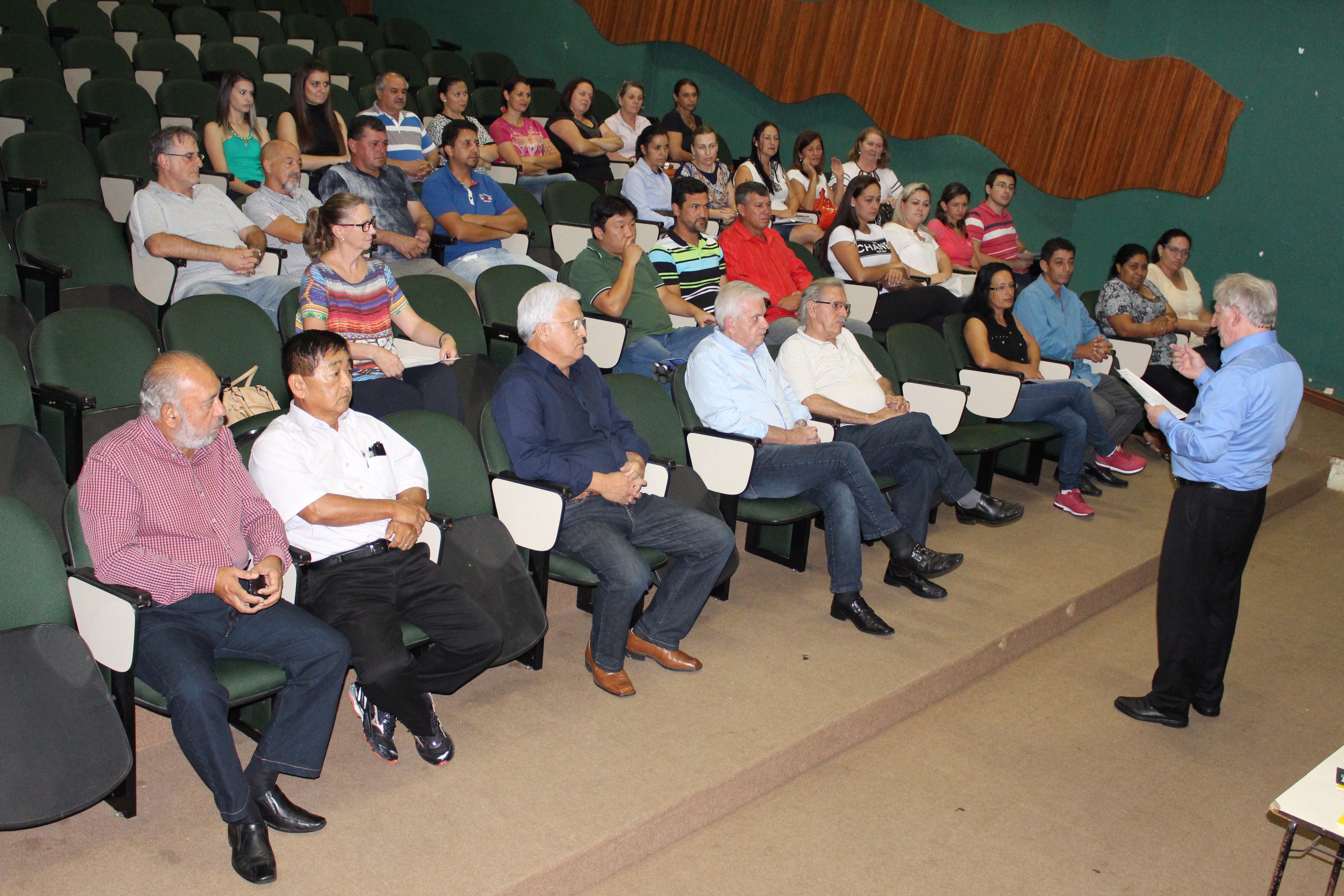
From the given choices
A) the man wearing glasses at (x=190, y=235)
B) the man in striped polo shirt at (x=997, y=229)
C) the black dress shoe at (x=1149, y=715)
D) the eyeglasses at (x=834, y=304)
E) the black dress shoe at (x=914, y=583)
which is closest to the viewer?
the black dress shoe at (x=1149, y=715)

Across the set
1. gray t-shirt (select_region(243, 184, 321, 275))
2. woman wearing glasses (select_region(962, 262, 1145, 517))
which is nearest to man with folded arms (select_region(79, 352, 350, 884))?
gray t-shirt (select_region(243, 184, 321, 275))

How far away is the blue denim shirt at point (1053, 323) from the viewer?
4910 millimetres

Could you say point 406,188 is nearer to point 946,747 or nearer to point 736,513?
point 736,513

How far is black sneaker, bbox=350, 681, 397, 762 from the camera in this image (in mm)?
2521

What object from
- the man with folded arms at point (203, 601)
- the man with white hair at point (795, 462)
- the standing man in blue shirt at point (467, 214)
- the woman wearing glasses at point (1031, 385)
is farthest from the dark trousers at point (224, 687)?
the woman wearing glasses at point (1031, 385)

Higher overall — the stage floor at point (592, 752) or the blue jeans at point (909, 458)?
the blue jeans at point (909, 458)

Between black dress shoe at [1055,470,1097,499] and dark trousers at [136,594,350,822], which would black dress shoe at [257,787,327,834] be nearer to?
dark trousers at [136,594,350,822]

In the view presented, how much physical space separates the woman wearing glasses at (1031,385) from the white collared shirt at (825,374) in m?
0.84

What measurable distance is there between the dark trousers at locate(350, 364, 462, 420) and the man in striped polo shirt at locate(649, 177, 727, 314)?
125 centimetres

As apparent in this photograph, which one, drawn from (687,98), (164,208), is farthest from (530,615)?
(687,98)

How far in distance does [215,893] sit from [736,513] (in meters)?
1.86

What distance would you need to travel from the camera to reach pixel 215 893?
6.68 ft

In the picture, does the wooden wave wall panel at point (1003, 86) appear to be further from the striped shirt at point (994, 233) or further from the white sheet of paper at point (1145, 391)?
the white sheet of paper at point (1145, 391)

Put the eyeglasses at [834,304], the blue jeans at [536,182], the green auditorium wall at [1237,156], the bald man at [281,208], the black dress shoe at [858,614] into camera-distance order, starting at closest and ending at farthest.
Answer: the black dress shoe at [858,614] → the eyeglasses at [834,304] → the bald man at [281,208] → the blue jeans at [536,182] → the green auditorium wall at [1237,156]
